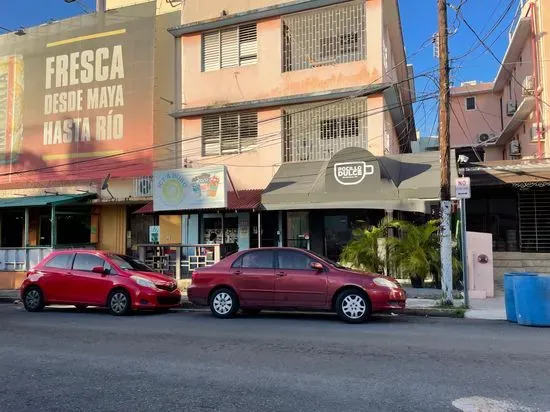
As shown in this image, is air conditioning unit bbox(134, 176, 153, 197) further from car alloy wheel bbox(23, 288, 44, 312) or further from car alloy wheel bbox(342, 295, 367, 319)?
car alloy wheel bbox(342, 295, 367, 319)

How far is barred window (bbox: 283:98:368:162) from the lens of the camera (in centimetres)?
1627

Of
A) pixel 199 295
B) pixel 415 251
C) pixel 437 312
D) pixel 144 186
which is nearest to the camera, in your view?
pixel 199 295

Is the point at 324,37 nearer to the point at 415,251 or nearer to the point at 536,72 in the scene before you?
the point at 415,251

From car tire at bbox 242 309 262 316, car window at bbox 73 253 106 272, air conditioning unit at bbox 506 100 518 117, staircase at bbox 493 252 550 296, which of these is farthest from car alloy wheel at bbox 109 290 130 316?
air conditioning unit at bbox 506 100 518 117

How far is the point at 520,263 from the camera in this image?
56.7 ft

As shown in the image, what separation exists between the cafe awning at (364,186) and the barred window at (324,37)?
393 cm

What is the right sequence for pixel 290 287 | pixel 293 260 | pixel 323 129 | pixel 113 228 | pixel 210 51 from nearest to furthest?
1. pixel 290 287
2. pixel 293 260
3. pixel 323 129
4. pixel 210 51
5. pixel 113 228

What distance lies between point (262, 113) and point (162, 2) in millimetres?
6699

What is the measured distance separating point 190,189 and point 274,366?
9849 mm

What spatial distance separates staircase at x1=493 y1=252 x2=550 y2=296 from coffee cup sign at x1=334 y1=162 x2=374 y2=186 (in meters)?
6.47

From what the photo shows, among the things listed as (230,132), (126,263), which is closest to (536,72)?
Result: (230,132)

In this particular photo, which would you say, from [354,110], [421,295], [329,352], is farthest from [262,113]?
[329,352]

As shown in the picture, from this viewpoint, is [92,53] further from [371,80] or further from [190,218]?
[371,80]

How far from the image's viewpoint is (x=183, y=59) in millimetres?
18781
